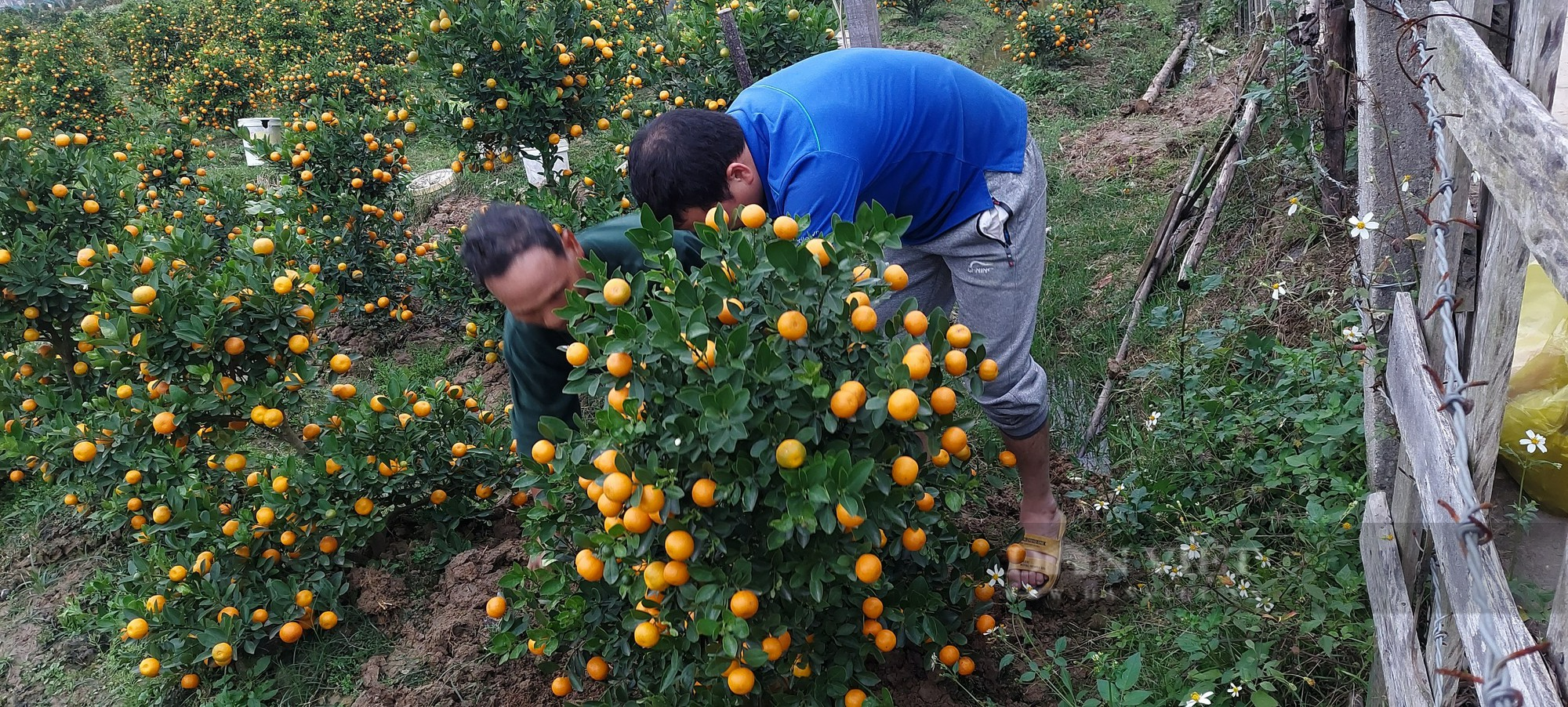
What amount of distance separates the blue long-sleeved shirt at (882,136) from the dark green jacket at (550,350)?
0.36 meters

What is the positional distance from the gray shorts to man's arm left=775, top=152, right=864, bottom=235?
0.47 m

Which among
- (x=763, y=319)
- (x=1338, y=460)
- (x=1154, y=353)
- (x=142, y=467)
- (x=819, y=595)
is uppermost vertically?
(x=763, y=319)

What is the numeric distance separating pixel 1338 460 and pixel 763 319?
5.74 ft

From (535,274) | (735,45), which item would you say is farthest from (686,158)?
(735,45)

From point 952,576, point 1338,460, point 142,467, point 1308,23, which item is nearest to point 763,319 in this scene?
point 952,576

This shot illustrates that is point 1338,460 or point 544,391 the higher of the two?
point 544,391

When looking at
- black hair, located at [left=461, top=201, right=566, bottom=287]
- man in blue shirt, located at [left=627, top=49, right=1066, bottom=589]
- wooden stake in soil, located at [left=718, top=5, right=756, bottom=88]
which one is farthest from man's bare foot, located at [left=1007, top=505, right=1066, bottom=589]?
wooden stake in soil, located at [left=718, top=5, right=756, bottom=88]

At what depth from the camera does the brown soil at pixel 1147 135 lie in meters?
5.65

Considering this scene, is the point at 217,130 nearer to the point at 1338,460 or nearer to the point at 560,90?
the point at 560,90

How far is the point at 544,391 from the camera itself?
2.60 meters

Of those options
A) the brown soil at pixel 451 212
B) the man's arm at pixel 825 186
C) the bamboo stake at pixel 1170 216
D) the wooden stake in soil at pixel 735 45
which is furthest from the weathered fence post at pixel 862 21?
the brown soil at pixel 451 212

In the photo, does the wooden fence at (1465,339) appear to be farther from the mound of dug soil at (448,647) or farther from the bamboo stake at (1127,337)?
the mound of dug soil at (448,647)

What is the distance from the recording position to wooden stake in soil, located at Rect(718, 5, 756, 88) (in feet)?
13.9

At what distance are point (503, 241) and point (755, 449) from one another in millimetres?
952
